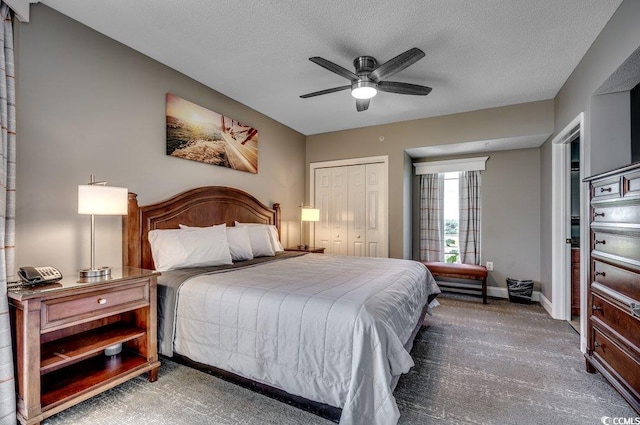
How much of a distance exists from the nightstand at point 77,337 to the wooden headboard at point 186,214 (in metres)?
0.44

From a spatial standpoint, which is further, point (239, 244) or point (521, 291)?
point (521, 291)

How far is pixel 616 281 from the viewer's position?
197cm

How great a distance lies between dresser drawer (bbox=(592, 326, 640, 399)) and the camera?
1762mm

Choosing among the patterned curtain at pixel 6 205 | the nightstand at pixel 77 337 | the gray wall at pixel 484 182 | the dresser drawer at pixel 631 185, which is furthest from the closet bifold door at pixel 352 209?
the patterned curtain at pixel 6 205

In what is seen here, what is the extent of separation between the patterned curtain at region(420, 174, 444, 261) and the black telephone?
15.6 feet

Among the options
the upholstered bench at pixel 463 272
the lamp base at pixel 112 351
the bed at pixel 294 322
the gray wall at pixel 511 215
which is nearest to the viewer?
the bed at pixel 294 322

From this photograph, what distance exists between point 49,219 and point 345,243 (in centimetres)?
382

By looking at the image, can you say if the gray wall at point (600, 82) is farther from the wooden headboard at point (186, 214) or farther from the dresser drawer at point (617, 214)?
the wooden headboard at point (186, 214)

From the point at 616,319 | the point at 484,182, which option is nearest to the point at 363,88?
the point at 616,319

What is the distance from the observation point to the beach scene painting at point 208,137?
3111mm

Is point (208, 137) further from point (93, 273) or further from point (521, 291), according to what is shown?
point (521, 291)

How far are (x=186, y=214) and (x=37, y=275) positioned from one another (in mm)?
1451

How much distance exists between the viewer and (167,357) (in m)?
2.54

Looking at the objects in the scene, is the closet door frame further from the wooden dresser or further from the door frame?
the wooden dresser
